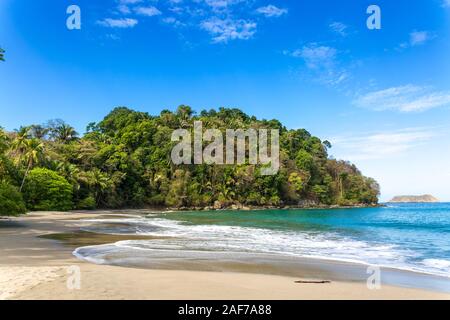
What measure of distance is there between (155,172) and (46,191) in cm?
3478

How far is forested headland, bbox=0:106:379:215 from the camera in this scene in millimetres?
46812

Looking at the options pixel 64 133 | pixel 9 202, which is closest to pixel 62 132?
pixel 64 133

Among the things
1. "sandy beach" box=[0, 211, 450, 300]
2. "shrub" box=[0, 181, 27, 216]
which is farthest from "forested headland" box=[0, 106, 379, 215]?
"sandy beach" box=[0, 211, 450, 300]

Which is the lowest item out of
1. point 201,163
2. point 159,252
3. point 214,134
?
point 159,252

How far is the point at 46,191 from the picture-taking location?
1826 inches

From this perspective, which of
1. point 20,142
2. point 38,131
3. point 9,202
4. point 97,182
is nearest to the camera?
point 9,202

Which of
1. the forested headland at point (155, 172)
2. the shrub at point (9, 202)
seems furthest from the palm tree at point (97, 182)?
the shrub at point (9, 202)

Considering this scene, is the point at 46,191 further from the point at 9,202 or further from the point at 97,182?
the point at 9,202

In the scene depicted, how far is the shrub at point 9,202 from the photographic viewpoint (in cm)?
2261
